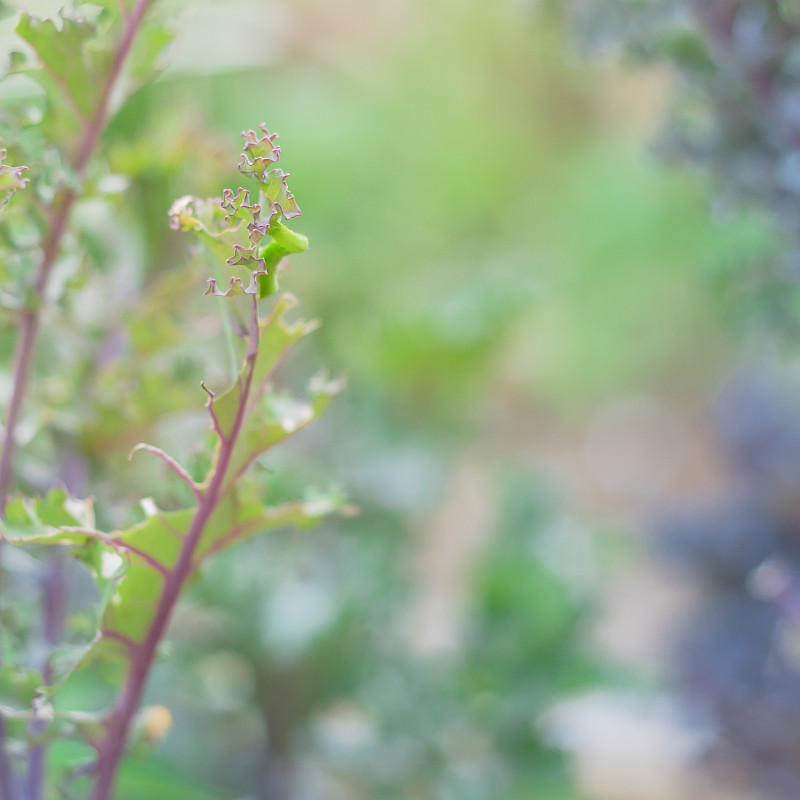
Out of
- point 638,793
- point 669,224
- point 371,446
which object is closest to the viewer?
point 371,446

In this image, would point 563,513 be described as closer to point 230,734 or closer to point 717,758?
point 717,758

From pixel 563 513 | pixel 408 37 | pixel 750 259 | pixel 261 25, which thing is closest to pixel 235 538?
pixel 750 259

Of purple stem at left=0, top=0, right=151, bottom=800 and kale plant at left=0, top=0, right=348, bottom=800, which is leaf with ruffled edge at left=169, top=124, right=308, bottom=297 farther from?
purple stem at left=0, top=0, right=151, bottom=800

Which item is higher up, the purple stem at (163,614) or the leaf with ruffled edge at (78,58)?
the leaf with ruffled edge at (78,58)

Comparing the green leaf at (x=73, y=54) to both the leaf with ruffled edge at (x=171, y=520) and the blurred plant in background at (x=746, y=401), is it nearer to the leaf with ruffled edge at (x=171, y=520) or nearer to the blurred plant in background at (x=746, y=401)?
the leaf with ruffled edge at (x=171, y=520)

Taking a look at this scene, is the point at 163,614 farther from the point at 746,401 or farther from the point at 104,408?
the point at 746,401

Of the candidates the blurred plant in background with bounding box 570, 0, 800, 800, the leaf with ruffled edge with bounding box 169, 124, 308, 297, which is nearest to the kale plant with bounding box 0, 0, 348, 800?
the leaf with ruffled edge with bounding box 169, 124, 308, 297

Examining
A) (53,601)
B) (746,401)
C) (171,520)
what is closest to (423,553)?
(746,401)

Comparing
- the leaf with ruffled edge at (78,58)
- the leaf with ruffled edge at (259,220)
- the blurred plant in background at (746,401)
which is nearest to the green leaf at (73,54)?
the leaf with ruffled edge at (78,58)
